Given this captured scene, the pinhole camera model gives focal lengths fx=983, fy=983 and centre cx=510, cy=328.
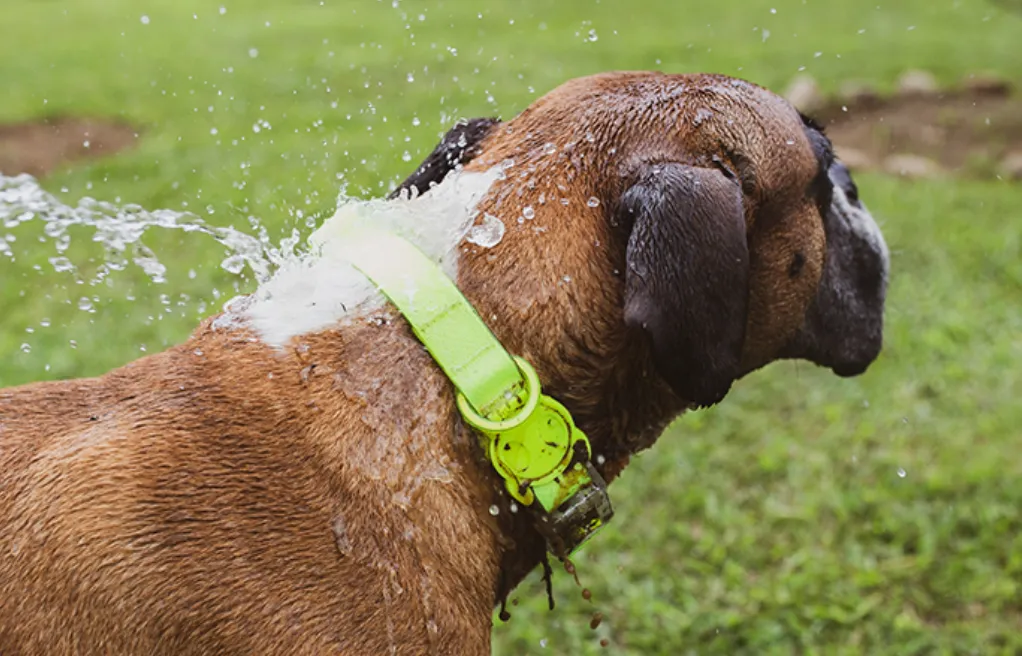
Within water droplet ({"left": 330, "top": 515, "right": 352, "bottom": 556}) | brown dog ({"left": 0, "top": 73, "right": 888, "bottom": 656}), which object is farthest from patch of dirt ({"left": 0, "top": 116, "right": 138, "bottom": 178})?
water droplet ({"left": 330, "top": 515, "right": 352, "bottom": 556})

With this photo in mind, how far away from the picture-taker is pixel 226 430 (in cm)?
202

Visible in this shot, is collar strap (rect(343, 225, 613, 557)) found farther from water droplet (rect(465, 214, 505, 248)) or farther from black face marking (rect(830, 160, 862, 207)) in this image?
black face marking (rect(830, 160, 862, 207))

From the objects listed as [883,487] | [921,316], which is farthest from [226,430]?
[921,316]

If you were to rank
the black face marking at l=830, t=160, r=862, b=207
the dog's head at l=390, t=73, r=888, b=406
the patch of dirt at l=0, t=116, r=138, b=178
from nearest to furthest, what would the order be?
the dog's head at l=390, t=73, r=888, b=406
the black face marking at l=830, t=160, r=862, b=207
the patch of dirt at l=0, t=116, r=138, b=178

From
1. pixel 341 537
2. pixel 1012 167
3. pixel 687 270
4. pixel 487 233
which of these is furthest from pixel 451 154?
pixel 1012 167

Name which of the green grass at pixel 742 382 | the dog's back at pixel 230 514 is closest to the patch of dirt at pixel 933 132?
the green grass at pixel 742 382

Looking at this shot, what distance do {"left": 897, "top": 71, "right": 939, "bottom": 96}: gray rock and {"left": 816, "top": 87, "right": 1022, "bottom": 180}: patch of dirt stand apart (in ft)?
0.15

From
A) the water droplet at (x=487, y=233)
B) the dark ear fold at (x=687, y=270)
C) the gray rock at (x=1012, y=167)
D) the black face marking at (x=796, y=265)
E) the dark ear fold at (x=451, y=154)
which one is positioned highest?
the dark ear fold at (x=451, y=154)

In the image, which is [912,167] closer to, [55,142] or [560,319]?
[560,319]

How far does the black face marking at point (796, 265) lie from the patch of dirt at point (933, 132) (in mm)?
6646

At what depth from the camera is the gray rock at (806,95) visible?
31.2 ft

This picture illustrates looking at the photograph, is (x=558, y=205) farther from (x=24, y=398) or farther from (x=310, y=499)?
(x=24, y=398)

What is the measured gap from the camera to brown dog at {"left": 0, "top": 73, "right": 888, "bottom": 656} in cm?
188

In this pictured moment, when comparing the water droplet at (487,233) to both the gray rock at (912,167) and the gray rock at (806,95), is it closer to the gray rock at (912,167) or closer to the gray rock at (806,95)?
the gray rock at (912,167)
